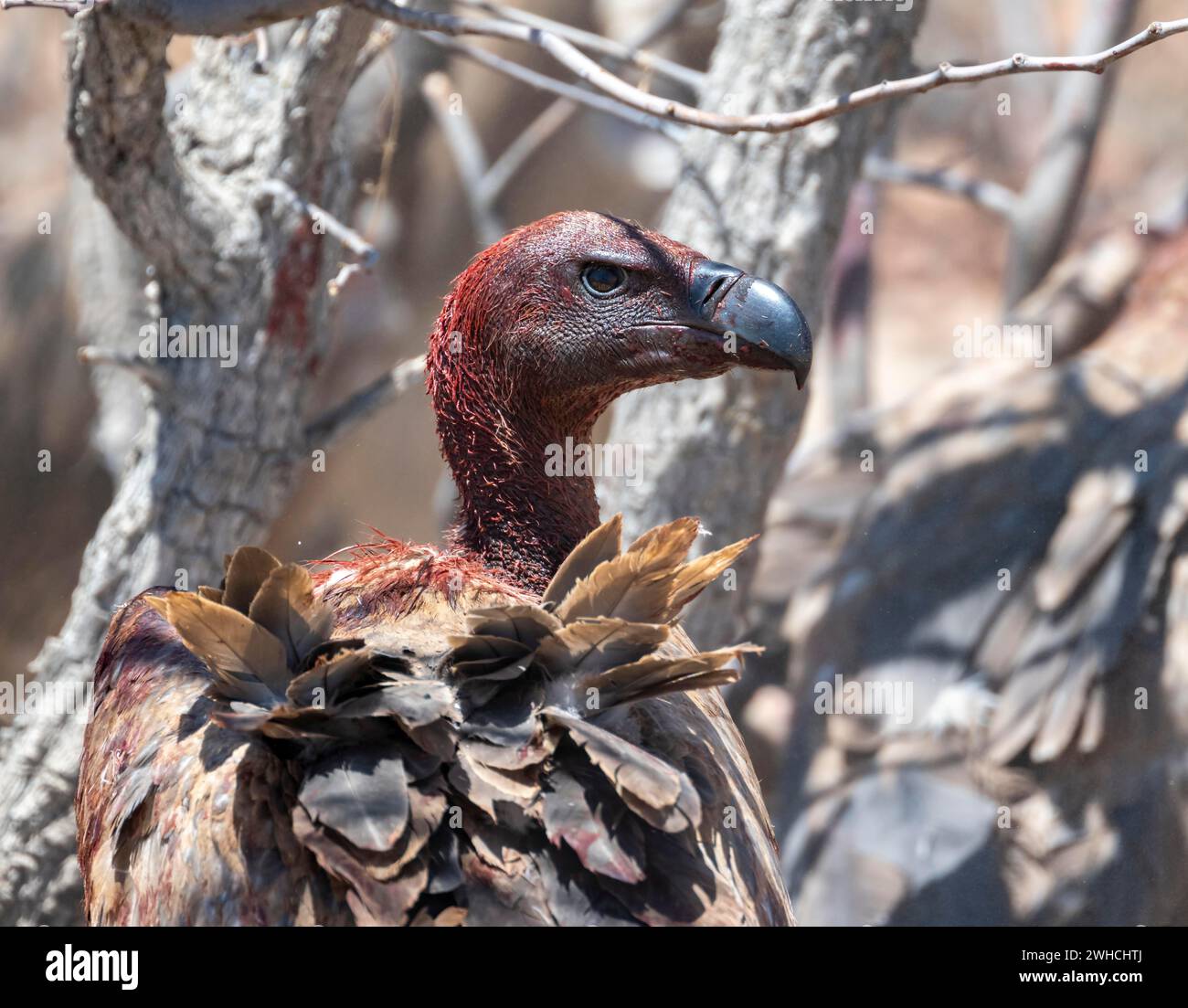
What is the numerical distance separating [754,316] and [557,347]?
1.50 feet

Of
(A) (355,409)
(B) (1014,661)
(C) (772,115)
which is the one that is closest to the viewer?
(C) (772,115)

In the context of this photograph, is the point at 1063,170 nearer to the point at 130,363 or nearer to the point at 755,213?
the point at 755,213

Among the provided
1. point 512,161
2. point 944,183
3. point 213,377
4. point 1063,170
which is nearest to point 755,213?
point 213,377

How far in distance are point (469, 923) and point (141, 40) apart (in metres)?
2.24

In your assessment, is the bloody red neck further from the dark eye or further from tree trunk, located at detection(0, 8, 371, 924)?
tree trunk, located at detection(0, 8, 371, 924)

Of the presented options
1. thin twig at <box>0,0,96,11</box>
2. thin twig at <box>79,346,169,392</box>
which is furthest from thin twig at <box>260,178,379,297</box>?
thin twig at <box>0,0,96,11</box>

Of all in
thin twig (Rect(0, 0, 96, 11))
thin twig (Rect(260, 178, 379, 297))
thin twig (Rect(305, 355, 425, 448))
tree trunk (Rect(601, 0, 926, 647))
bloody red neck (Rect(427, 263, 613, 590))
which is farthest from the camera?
thin twig (Rect(305, 355, 425, 448))

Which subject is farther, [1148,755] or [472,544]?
[1148,755]

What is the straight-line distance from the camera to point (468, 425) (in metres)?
3.21

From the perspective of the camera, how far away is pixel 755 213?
4.11 m

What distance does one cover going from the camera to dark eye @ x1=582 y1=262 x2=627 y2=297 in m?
3.10

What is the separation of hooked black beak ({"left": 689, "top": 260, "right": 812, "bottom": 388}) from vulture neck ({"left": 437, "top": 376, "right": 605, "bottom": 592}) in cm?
43
